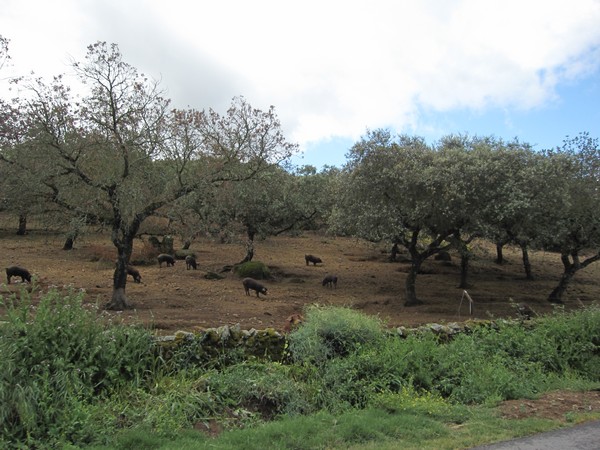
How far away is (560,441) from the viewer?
562cm

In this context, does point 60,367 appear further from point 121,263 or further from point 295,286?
point 295,286

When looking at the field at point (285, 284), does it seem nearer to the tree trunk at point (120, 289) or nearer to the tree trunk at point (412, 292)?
the tree trunk at point (412, 292)

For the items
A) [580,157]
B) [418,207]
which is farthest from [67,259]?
[580,157]

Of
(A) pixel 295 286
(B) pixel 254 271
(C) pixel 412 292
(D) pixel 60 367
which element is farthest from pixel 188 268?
(D) pixel 60 367

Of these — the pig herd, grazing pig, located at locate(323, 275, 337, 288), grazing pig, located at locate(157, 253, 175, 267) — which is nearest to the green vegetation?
the pig herd

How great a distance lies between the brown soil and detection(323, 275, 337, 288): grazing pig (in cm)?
36

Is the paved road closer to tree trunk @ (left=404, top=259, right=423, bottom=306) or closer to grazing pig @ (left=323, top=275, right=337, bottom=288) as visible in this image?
tree trunk @ (left=404, top=259, right=423, bottom=306)

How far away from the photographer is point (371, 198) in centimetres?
1952

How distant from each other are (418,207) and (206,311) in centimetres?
863

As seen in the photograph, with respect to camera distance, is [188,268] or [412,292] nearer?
[412,292]

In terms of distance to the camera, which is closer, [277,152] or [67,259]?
[277,152]

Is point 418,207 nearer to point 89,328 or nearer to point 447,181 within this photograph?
point 447,181

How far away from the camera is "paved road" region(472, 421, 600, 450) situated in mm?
5391

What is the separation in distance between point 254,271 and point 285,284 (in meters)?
2.04
